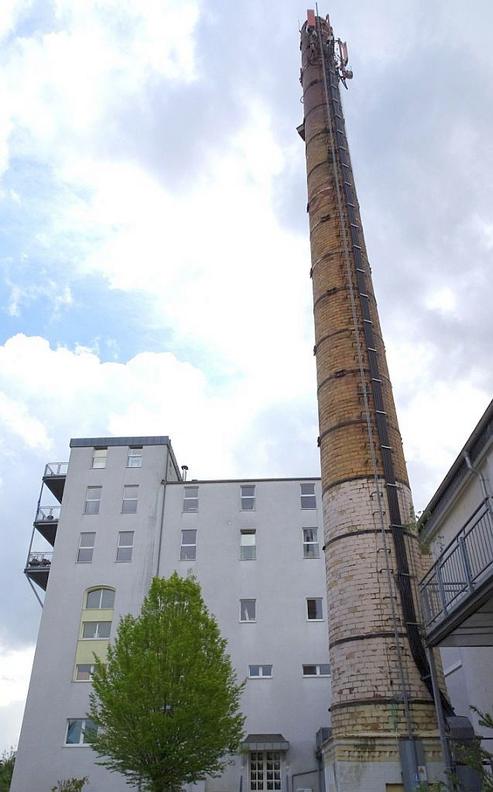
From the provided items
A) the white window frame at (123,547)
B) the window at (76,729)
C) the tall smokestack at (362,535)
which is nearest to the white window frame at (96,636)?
the white window frame at (123,547)

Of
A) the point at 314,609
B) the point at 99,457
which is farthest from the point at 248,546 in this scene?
the point at 99,457

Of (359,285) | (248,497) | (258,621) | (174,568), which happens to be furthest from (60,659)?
(359,285)

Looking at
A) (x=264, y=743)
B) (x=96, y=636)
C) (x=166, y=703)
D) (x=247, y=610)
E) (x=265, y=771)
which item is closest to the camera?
(x=166, y=703)

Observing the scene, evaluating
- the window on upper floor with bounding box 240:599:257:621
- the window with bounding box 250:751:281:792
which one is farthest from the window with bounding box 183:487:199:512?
the window with bounding box 250:751:281:792

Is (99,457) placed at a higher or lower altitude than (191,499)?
higher

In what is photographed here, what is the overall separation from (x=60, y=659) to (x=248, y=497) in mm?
11124

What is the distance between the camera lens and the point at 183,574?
99.3 ft

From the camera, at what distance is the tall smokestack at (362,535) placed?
13.6 metres

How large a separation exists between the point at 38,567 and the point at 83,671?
586cm

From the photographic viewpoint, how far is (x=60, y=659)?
2847 cm

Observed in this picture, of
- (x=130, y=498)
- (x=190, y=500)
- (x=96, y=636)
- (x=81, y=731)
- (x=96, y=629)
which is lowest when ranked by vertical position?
(x=81, y=731)

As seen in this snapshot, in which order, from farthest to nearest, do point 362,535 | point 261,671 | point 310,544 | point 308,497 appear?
1. point 308,497
2. point 310,544
3. point 261,671
4. point 362,535

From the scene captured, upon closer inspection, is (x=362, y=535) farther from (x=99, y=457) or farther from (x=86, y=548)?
(x=99, y=457)

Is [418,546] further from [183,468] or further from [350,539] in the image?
[183,468]
